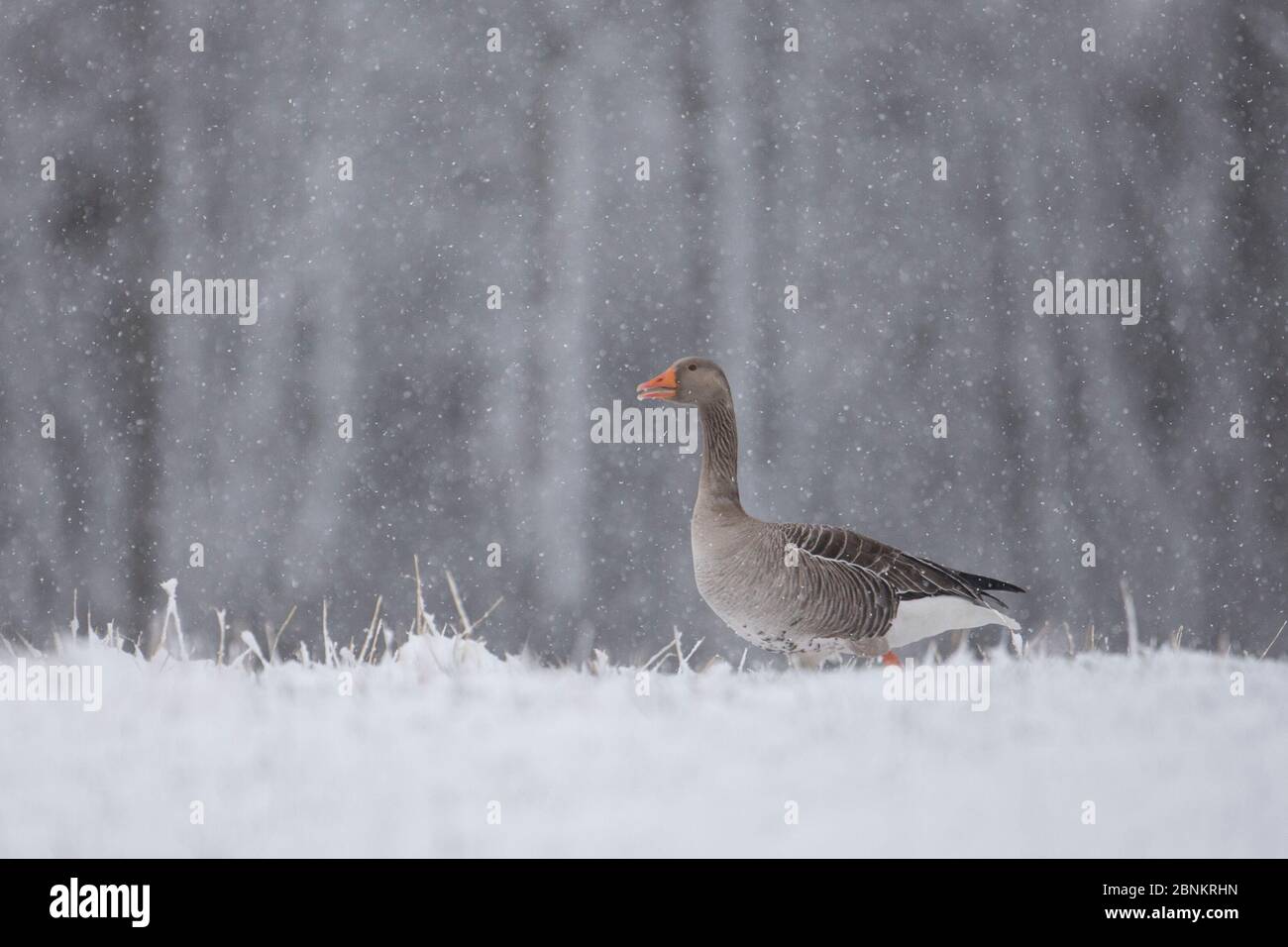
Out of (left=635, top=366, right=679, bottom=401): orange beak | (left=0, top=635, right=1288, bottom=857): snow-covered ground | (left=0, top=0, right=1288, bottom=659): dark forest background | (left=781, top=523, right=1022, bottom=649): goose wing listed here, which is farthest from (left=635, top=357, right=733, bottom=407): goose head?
(left=0, top=635, right=1288, bottom=857): snow-covered ground

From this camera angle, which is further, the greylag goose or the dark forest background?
the dark forest background

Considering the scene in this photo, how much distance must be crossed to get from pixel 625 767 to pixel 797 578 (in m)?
0.45

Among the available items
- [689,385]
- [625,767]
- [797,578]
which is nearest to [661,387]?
[689,385]

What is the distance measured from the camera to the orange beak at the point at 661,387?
79.4 inches

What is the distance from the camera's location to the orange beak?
2016mm

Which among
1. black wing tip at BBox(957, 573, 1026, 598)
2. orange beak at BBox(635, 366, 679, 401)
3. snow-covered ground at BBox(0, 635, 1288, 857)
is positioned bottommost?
snow-covered ground at BBox(0, 635, 1288, 857)

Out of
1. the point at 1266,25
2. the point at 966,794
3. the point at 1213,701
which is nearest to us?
the point at 966,794

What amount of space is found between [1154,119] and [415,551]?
1.74 m

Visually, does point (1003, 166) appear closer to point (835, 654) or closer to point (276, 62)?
point (835, 654)

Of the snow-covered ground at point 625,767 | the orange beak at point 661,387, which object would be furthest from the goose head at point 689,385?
the snow-covered ground at point 625,767

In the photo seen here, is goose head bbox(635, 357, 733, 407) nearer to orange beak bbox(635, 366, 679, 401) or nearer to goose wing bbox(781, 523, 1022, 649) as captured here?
orange beak bbox(635, 366, 679, 401)

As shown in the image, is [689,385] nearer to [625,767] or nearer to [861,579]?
[861,579]

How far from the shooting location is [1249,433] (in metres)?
2.23

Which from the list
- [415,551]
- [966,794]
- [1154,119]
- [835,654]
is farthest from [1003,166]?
[415,551]
